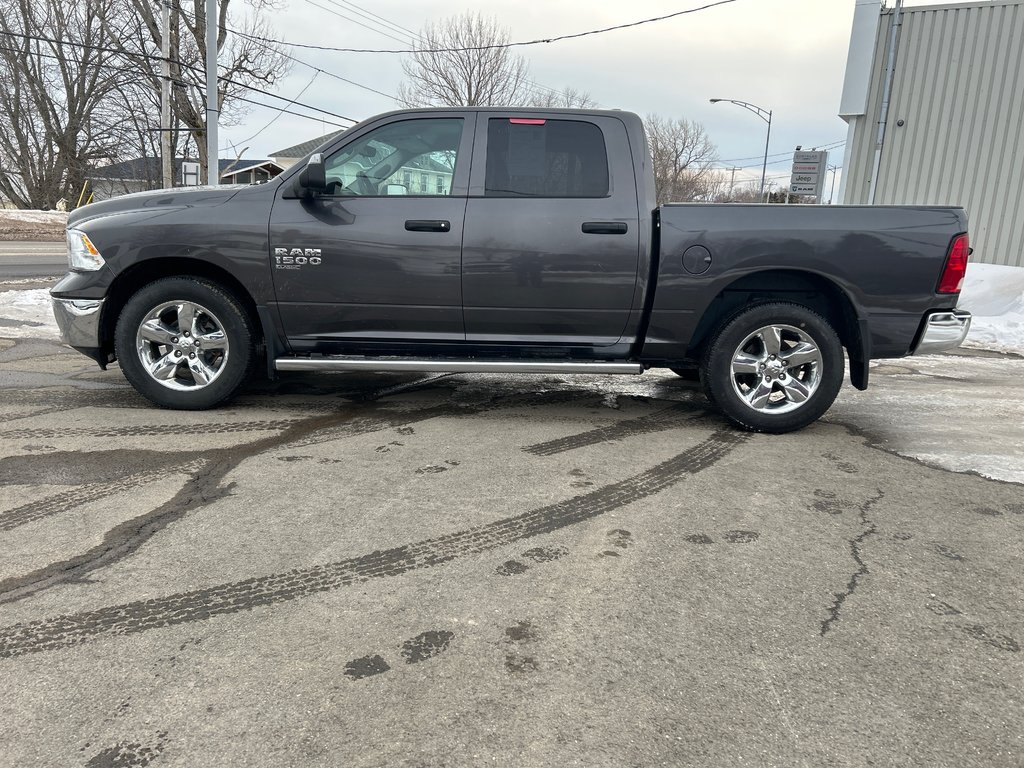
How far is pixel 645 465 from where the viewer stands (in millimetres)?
4266

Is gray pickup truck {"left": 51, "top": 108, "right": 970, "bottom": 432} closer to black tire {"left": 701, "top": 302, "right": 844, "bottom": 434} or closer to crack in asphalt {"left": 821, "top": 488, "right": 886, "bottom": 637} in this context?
black tire {"left": 701, "top": 302, "right": 844, "bottom": 434}

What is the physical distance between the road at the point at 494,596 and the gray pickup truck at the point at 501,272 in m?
0.49

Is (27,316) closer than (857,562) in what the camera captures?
No

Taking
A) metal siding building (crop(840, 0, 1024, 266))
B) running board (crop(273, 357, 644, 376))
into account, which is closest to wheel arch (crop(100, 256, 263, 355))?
running board (crop(273, 357, 644, 376))

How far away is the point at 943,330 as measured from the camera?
4.77 meters

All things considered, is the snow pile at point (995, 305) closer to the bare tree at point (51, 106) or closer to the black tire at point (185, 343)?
the black tire at point (185, 343)

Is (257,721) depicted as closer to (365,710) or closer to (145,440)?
(365,710)

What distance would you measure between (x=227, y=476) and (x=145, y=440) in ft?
2.97

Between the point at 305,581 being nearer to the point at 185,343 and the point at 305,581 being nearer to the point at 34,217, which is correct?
the point at 185,343

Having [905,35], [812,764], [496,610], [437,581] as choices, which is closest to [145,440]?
[437,581]

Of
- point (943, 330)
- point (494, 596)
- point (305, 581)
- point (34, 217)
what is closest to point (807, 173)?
point (943, 330)

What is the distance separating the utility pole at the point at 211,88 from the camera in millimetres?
14953

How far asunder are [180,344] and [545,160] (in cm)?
270

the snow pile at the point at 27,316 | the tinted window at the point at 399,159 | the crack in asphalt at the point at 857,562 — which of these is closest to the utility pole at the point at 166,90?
the snow pile at the point at 27,316
